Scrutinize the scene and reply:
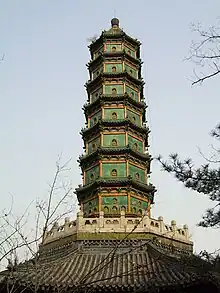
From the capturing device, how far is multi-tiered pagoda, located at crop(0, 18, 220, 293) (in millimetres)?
11844

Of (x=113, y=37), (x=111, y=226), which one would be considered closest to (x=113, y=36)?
(x=113, y=37)

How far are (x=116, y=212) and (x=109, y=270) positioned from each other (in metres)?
6.30

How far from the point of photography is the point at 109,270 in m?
13.8

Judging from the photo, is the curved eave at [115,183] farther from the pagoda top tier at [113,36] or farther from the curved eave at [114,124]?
the pagoda top tier at [113,36]

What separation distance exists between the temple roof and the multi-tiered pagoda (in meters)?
0.03

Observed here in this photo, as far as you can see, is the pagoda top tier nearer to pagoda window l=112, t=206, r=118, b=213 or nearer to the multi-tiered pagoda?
the multi-tiered pagoda

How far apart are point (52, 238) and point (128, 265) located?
174 inches

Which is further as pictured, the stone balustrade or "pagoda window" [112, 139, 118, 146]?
"pagoda window" [112, 139, 118, 146]

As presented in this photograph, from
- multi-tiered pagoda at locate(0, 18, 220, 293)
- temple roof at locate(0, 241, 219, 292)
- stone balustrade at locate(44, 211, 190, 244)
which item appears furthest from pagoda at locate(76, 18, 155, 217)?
temple roof at locate(0, 241, 219, 292)

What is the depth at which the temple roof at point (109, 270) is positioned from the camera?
34.3ft

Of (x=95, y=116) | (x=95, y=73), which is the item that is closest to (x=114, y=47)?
(x=95, y=73)

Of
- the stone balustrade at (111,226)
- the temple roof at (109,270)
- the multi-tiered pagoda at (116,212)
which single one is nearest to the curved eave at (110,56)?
the multi-tiered pagoda at (116,212)

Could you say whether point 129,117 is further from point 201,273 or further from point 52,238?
point 201,273

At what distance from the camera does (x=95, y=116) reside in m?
23.2
